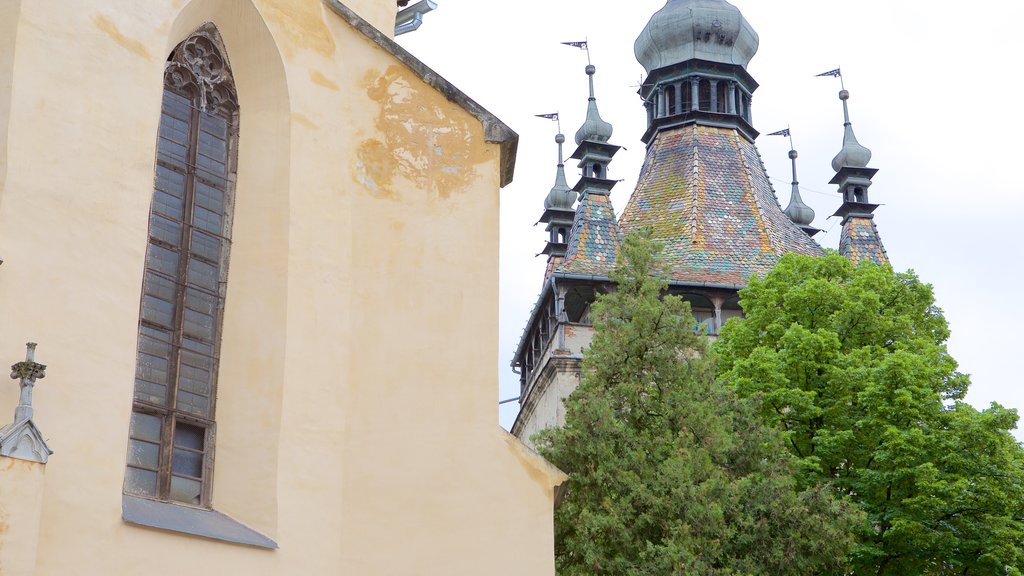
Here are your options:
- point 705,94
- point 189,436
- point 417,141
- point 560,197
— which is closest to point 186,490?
point 189,436

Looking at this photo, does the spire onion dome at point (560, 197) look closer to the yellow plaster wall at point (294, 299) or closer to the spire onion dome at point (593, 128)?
the spire onion dome at point (593, 128)

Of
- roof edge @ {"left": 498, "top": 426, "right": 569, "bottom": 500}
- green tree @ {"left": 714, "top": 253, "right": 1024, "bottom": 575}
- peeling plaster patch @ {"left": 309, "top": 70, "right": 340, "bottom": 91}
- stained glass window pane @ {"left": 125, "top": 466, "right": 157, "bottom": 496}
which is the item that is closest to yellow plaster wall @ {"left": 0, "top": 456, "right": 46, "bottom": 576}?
stained glass window pane @ {"left": 125, "top": 466, "right": 157, "bottom": 496}

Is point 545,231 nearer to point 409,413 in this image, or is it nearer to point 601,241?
point 601,241

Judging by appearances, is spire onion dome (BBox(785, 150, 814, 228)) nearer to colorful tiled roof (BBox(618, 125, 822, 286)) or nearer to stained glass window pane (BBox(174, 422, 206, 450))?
colorful tiled roof (BBox(618, 125, 822, 286))

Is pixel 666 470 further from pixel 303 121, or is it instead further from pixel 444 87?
pixel 303 121

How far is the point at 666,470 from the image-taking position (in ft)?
46.2

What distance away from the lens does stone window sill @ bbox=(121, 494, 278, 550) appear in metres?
9.73

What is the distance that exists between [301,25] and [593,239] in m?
29.3

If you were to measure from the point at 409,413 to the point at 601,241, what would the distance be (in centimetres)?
2993

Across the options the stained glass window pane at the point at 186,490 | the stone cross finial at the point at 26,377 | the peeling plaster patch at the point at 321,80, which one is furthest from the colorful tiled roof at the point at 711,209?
the stone cross finial at the point at 26,377

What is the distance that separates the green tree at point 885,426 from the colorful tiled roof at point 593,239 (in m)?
16.0

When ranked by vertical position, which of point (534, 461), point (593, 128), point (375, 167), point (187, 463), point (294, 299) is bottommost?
point (187, 463)

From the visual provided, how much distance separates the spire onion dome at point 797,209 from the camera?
5247 centimetres

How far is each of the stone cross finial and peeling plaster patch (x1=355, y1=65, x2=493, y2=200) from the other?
3869 mm
